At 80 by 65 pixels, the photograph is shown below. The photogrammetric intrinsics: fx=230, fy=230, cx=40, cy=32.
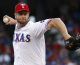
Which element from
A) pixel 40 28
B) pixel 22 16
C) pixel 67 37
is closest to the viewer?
pixel 67 37

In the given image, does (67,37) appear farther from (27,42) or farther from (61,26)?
(27,42)

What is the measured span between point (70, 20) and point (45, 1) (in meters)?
2.29

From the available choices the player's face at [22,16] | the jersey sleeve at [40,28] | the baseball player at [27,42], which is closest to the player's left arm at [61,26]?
the jersey sleeve at [40,28]

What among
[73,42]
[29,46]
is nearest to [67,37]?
[73,42]

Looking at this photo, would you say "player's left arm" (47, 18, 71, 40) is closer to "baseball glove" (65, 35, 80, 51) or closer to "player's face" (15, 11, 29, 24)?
"baseball glove" (65, 35, 80, 51)

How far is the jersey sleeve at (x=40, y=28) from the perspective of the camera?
9.92 ft

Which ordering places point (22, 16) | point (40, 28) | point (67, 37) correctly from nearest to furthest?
point (67, 37) < point (40, 28) < point (22, 16)

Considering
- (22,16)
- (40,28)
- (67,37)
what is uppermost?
(22,16)

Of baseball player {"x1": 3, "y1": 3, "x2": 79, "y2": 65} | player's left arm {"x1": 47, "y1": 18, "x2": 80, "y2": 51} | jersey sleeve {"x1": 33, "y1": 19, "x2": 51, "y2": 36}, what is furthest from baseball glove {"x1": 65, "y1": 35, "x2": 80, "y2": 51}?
baseball player {"x1": 3, "y1": 3, "x2": 79, "y2": 65}

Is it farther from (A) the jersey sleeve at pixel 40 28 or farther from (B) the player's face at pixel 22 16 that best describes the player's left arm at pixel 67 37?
(B) the player's face at pixel 22 16

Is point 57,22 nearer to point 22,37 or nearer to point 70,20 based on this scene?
point 22,37

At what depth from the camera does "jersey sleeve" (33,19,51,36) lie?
9.92 ft

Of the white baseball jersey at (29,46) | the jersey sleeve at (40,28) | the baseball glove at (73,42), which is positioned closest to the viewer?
the baseball glove at (73,42)

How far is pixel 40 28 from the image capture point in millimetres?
3117
